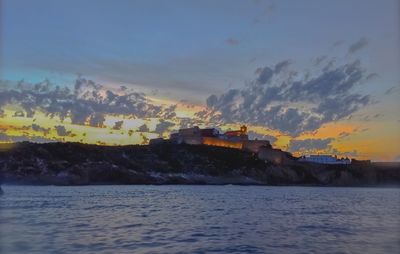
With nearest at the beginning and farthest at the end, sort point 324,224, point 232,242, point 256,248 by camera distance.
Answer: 1. point 256,248
2. point 232,242
3. point 324,224

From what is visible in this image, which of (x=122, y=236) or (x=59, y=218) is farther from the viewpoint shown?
(x=59, y=218)

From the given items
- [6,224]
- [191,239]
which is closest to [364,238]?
[191,239]

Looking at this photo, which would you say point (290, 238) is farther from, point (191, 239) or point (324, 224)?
point (324, 224)

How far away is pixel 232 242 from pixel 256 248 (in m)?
2.88

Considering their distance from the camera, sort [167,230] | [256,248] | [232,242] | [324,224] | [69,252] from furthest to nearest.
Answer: [324,224], [167,230], [232,242], [256,248], [69,252]

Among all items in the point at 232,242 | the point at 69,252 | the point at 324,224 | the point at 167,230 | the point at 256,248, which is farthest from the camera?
the point at 324,224

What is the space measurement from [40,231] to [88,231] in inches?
135

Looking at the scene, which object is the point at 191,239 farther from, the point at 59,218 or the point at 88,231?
the point at 59,218

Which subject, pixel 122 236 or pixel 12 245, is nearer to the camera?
pixel 12 245

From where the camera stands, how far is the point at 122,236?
117 ft

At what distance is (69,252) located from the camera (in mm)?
28422

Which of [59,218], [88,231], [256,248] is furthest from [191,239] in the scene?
[59,218]

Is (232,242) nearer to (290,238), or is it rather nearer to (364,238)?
(290,238)

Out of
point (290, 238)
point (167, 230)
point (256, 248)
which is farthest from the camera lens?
point (167, 230)
